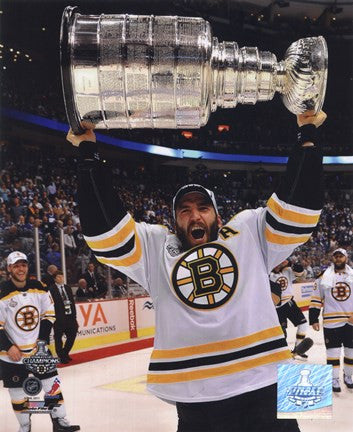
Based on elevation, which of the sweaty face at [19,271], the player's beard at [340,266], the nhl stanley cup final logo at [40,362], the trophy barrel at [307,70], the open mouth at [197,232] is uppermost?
the trophy barrel at [307,70]

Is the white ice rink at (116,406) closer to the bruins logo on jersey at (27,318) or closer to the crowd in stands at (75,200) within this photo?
the bruins logo on jersey at (27,318)

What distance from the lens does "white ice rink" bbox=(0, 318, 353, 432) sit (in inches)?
100

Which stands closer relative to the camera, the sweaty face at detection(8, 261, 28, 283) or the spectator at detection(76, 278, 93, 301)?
the sweaty face at detection(8, 261, 28, 283)

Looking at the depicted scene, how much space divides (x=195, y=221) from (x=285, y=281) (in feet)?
10.5

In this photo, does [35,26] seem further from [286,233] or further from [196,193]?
[286,233]

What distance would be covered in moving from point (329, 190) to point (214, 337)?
2092mm

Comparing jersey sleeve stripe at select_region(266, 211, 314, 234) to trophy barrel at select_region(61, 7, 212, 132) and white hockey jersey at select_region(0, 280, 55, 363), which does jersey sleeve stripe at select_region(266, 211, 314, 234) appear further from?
white hockey jersey at select_region(0, 280, 55, 363)

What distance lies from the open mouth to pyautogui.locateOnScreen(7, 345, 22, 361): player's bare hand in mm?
1567

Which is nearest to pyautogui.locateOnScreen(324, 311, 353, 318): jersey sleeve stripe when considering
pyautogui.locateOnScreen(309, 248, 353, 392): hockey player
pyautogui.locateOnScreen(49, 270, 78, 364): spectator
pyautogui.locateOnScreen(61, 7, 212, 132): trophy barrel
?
pyautogui.locateOnScreen(309, 248, 353, 392): hockey player

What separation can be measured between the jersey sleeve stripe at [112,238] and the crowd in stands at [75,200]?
0.92 metres

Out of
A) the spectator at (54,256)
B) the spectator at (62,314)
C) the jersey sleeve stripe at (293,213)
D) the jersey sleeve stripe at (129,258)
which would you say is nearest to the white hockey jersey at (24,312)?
the spectator at (62,314)

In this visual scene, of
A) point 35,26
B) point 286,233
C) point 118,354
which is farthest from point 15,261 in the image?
point 118,354

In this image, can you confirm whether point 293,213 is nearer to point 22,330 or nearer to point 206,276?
point 206,276

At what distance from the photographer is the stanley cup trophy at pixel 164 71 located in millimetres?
957
